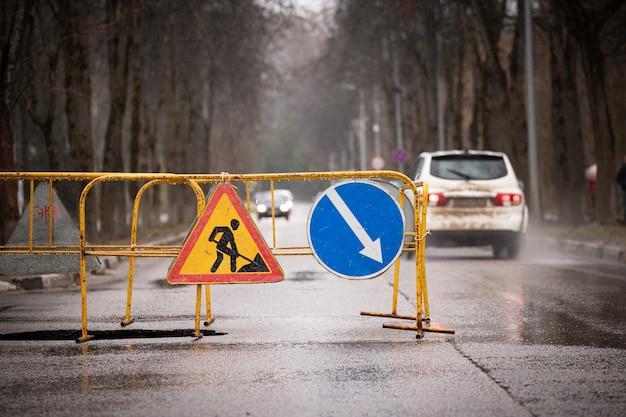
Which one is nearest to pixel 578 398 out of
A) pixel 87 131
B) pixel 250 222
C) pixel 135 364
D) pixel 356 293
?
pixel 135 364

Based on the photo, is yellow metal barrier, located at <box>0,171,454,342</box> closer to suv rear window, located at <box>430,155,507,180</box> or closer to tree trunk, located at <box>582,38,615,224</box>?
suv rear window, located at <box>430,155,507,180</box>

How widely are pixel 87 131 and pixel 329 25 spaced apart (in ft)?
78.6

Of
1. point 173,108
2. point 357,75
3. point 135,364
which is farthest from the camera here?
point 357,75

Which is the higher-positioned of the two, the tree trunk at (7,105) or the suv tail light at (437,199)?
the tree trunk at (7,105)

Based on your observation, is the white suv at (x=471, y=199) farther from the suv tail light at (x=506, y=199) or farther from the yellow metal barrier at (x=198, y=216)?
the yellow metal barrier at (x=198, y=216)

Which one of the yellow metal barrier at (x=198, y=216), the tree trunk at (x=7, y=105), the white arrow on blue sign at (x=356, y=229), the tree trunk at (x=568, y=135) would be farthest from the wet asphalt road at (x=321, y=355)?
the tree trunk at (x=568, y=135)

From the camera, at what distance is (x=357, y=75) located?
194 feet

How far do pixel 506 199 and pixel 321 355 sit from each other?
38.4 feet

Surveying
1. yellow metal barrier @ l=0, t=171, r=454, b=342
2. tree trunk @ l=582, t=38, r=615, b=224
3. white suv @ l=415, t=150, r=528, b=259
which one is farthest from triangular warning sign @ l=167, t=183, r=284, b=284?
tree trunk @ l=582, t=38, r=615, b=224

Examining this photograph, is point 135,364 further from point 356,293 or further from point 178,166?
point 178,166

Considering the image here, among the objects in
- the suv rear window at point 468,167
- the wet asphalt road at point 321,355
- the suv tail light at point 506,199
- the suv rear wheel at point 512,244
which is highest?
the suv rear window at point 468,167

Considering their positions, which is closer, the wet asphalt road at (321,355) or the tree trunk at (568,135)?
the wet asphalt road at (321,355)

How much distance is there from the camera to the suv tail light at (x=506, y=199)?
1917 cm

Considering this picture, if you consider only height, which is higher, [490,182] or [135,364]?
[490,182]
